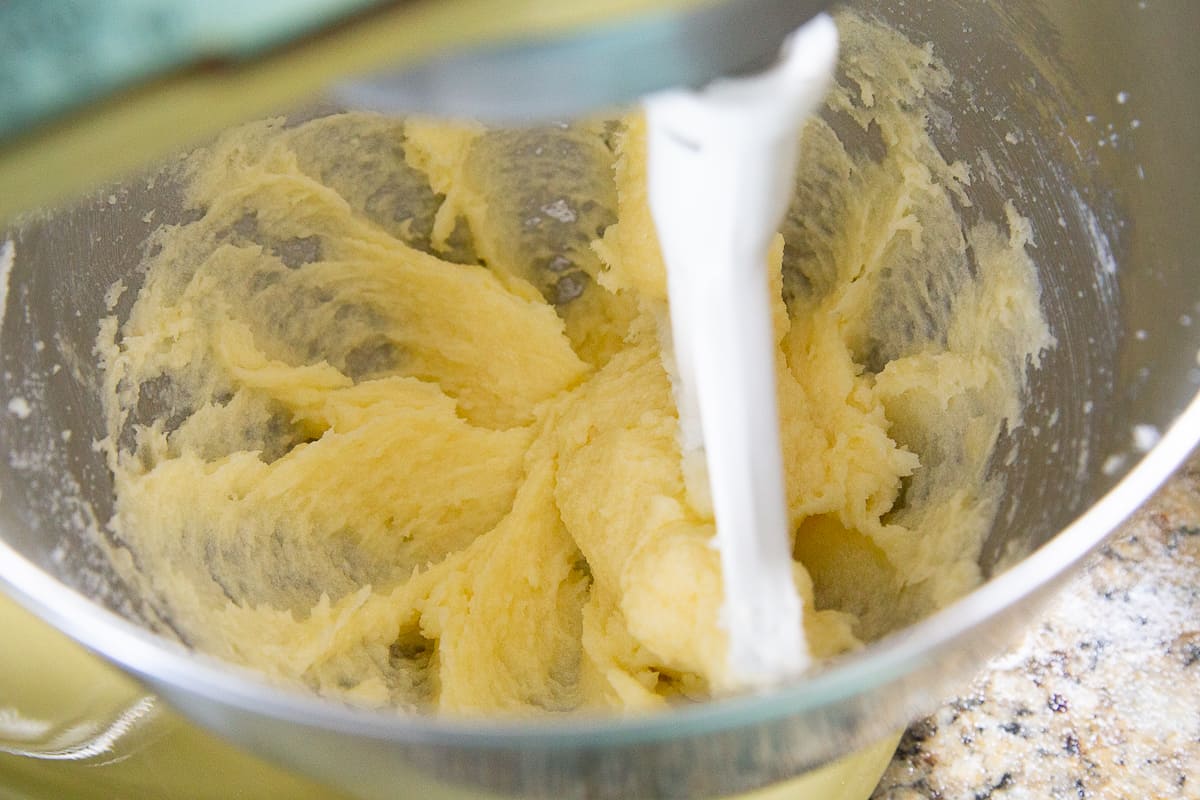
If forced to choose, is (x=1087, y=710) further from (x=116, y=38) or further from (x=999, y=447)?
(x=116, y=38)

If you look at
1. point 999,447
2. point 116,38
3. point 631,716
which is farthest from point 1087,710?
point 116,38

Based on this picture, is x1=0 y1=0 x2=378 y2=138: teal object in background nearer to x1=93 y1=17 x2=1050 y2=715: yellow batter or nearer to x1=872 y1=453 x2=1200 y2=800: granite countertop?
x1=93 y1=17 x2=1050 y2=715: yellow batter

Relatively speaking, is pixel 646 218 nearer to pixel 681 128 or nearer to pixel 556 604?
pixel 556 604

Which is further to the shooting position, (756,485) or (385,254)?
(385,254)

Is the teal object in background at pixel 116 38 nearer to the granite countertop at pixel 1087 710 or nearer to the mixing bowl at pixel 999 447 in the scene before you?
the mixing bowl at pixel 999 447

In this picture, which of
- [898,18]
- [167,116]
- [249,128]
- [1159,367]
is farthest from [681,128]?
[249,128]

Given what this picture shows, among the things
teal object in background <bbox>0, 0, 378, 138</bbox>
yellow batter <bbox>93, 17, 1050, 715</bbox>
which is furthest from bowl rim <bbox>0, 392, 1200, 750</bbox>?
teal object in background <bbox>0, 0, 378, 138</bbox>

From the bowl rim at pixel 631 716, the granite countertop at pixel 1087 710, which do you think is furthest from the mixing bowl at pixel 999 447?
the granite countertop at pixel 1087 710
